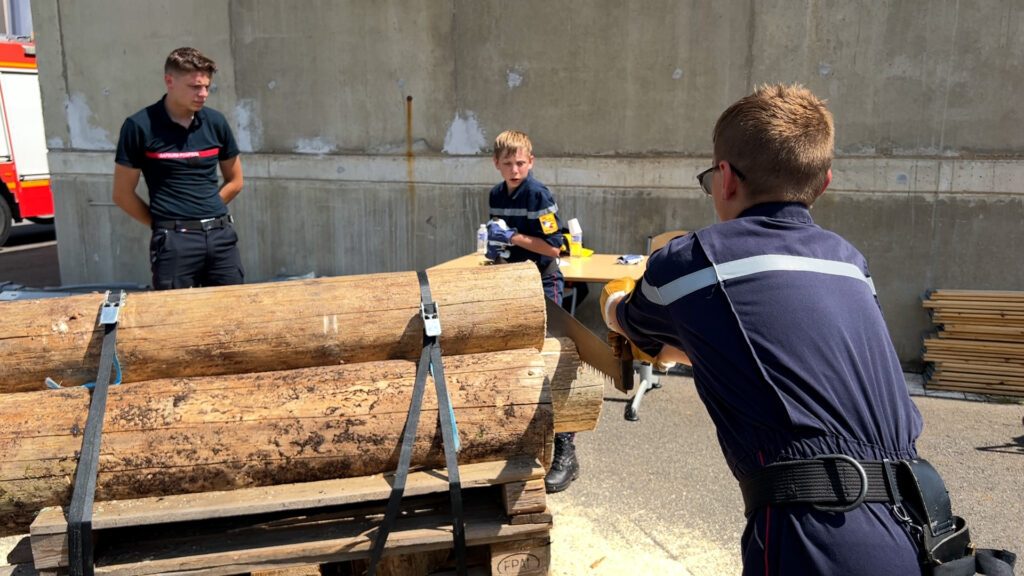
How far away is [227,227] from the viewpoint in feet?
14.8

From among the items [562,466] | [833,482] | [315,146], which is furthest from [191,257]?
[833,482]

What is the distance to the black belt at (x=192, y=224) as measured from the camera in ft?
14.0

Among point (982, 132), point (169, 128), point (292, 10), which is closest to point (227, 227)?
point (169, 128)

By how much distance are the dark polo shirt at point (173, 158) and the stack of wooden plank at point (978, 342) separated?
502cm

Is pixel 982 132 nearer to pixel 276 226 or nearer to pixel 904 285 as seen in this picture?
pixel 904 285

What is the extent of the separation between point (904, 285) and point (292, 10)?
5819 millimetres

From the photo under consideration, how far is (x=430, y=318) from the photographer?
2414 millimetres

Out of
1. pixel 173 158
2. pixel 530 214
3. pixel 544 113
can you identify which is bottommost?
pixel 530 214

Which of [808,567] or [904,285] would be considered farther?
[904,285]

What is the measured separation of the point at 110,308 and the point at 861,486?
2.14m

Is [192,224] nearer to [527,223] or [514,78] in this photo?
[527,223]

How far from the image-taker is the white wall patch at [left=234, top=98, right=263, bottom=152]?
747cm

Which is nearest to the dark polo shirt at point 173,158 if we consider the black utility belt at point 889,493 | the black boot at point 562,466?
the black boot at point 562,466

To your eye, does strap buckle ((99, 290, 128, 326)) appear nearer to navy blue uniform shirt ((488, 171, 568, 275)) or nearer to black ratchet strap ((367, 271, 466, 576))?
black ratchet strap ((367, 271, 466, 576))
